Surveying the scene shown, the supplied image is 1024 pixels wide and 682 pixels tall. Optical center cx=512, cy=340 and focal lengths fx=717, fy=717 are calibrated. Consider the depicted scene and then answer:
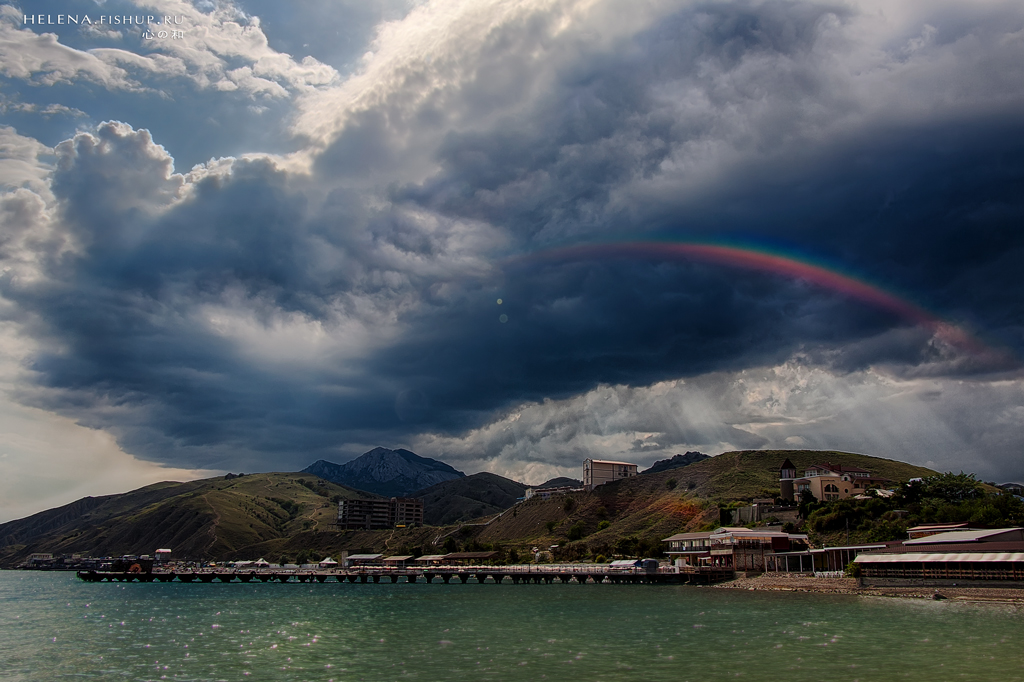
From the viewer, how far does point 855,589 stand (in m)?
79.4

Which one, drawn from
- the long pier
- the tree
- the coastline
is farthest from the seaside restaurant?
the tree

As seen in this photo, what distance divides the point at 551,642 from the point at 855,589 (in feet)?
164

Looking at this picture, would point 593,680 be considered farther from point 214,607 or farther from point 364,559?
point 364,559

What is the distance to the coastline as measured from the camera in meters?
64.2

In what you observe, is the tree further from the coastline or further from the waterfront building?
the waterfront building

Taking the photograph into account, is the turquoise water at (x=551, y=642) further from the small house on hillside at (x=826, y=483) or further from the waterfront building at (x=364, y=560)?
the waterfront building at (x=364, y=560)

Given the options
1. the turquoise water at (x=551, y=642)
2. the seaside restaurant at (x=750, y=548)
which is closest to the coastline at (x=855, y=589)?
the turquoise water at (x=551, y=642)

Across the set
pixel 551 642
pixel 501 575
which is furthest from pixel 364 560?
pixel 551 642

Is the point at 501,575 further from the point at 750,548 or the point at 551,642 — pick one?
the point at 551,642

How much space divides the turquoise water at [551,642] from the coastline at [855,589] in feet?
12.0

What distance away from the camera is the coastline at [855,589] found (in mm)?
64250

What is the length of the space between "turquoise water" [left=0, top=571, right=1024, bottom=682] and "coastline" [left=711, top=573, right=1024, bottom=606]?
3.66m

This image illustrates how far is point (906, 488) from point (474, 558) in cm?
9433

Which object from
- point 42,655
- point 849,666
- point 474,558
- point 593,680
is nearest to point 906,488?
point 474,558
